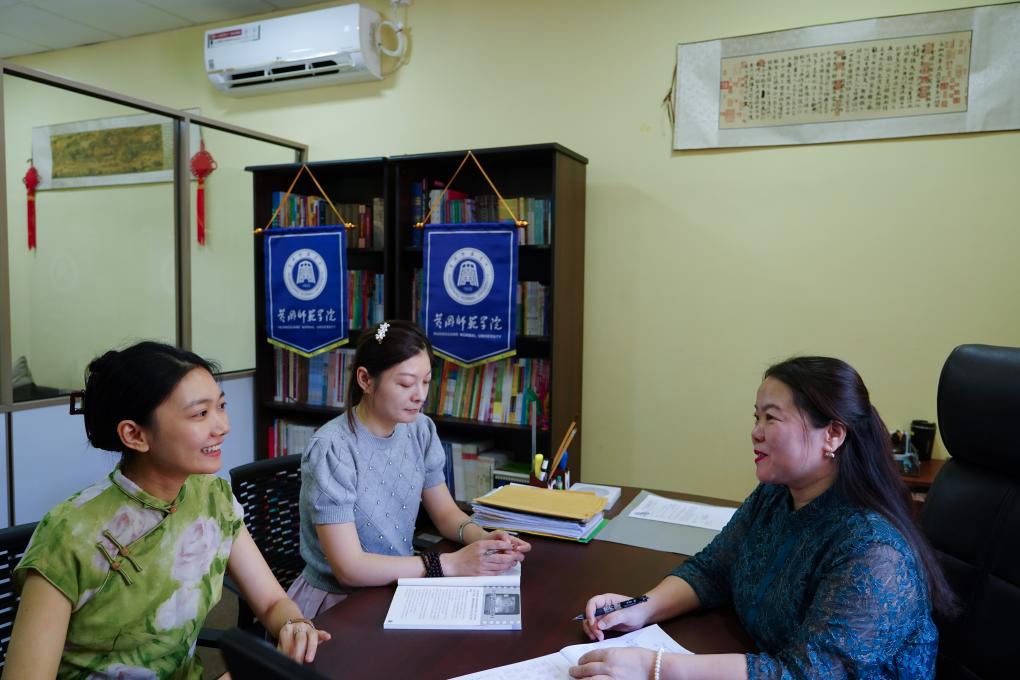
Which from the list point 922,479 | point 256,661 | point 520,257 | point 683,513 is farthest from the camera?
point 520,257

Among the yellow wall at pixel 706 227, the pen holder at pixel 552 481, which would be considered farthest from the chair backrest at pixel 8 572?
the yellow wall at pixel 706 227

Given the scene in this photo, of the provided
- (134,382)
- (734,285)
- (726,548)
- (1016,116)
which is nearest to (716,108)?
(734,285)

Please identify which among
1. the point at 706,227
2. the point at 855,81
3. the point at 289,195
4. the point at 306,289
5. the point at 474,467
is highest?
the point at 855,81

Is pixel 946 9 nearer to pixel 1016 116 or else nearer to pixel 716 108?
pixel 1016 116

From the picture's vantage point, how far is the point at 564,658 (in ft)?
3.59

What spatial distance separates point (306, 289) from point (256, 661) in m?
2.84

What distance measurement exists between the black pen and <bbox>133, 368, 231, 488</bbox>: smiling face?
27.1 inches

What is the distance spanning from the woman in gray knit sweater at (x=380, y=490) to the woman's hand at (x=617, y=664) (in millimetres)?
398

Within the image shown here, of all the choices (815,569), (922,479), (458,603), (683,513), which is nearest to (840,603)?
(815,569)

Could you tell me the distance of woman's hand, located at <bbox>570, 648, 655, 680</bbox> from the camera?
1.01 m

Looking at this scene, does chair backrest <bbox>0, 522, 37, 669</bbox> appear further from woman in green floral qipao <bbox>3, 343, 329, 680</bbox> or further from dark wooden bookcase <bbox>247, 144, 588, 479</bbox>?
dark wooden bookcase <bbox>247, 144, 588, 479</bbox>

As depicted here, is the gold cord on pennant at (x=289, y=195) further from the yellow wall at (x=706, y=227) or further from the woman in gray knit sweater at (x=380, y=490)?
the woman in gray knit sweater at (x=380, y=490)

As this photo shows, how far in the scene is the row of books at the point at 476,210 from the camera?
9.64ft

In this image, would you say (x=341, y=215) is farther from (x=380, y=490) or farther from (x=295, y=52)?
(x=380, y=490)
